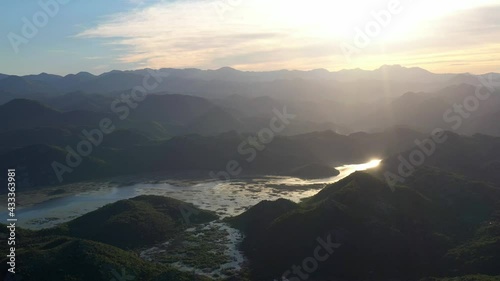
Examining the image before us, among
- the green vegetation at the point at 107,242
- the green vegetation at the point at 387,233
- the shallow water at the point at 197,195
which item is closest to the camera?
the green vegetation at the point at 107,242

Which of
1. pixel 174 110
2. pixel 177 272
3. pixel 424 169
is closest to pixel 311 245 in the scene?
pixel 177 272

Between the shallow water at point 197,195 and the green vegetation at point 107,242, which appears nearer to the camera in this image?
the green vegetation at point 107,242

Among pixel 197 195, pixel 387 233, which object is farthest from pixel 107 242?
pixel 387 233

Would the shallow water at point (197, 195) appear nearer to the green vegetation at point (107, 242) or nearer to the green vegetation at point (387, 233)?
the green vegetation at point (107, 242)

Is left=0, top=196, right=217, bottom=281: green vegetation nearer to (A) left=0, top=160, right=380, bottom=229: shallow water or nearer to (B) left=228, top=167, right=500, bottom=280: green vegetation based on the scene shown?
(A) left=0, top=160, right=380, bottom=229: shallow water

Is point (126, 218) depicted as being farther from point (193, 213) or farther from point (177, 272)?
point (177, 272)

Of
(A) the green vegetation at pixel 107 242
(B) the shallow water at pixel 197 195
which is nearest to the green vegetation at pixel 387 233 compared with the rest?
(A) the green vegetation at pixel 107 242

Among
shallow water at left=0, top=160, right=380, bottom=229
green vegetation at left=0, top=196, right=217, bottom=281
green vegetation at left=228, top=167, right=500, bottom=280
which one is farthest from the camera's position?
shallow water at left=0, top=160, right=380, bottom=229

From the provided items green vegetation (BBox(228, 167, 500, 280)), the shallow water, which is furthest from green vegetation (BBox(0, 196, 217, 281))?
green vegetation (BBox(228, 167, 500, 280))

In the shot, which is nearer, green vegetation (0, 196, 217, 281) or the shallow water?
green vegetation (0, 196, 217, 281)

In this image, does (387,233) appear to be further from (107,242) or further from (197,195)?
(197,195)
